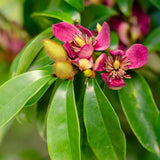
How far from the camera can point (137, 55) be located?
685 millimetres

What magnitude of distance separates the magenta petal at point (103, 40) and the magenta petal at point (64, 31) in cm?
7

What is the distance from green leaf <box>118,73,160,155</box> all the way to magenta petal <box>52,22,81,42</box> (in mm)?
227

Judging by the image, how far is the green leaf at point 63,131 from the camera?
609 millimetres

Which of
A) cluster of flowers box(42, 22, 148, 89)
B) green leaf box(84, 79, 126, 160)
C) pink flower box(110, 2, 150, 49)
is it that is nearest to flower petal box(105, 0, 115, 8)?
pink flower box(110, 2, 150, 49)

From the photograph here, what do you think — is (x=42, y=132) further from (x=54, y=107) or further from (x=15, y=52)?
(x=15, y=52)

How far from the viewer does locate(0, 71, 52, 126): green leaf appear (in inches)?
23.7

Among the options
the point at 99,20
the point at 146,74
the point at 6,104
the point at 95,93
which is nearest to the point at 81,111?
the point at 95,93

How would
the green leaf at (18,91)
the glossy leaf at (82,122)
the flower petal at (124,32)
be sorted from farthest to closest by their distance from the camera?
the flower petal at (124,32)
the glossy leaf at (82,122)
the green leaf at (18,91)

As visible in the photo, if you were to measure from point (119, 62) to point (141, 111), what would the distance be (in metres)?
0.16

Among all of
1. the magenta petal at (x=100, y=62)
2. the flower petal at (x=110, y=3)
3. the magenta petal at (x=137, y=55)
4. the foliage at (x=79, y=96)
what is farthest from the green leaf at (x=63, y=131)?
the flower petal at (x=110, y=3)

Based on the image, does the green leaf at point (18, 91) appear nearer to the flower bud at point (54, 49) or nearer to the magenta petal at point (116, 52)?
the flower bud at point (54, 49)

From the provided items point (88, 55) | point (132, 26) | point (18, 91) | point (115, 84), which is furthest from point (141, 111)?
point (132, 26)

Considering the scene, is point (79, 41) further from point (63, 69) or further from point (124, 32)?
point (124, 32)

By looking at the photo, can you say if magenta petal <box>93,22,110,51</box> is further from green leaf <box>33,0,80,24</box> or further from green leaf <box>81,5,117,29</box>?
green leaf <box>81,5,117,29</box>
